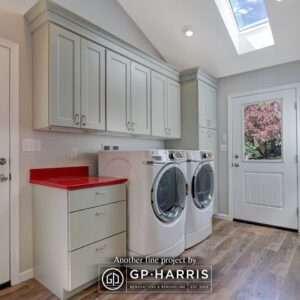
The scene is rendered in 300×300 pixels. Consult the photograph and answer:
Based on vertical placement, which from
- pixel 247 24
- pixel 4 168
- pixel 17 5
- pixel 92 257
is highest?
pixel 247 24

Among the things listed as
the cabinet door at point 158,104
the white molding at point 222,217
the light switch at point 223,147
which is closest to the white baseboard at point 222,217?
the white molding at point 222,217

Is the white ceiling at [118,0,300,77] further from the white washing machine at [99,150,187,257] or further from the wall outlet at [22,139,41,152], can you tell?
the wall outlet at [22,139,41,152]

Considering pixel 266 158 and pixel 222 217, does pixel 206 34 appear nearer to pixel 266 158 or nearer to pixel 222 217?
pixel 266 158

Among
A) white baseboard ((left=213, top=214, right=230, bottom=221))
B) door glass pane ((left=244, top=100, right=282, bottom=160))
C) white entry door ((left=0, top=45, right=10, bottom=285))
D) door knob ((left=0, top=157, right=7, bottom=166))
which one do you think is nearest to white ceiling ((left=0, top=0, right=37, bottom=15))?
white entry door ((left=0, top=45, right=10, bottom=285))

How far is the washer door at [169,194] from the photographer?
85.3 inches

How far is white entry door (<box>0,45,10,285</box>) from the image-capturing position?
1.95 meters

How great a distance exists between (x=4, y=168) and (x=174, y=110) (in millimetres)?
2240

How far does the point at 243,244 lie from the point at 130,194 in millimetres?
1558

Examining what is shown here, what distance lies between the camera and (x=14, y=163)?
201 centimetres

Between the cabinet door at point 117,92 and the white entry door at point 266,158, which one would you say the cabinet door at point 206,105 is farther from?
the cabinet door at point 117,92

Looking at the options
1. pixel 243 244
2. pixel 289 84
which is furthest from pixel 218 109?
pixel 243 244

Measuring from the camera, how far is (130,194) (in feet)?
7.17

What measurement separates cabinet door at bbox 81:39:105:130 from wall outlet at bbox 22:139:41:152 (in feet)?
1.46

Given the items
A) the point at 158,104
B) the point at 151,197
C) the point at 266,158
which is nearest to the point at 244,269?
the point at 151,197
